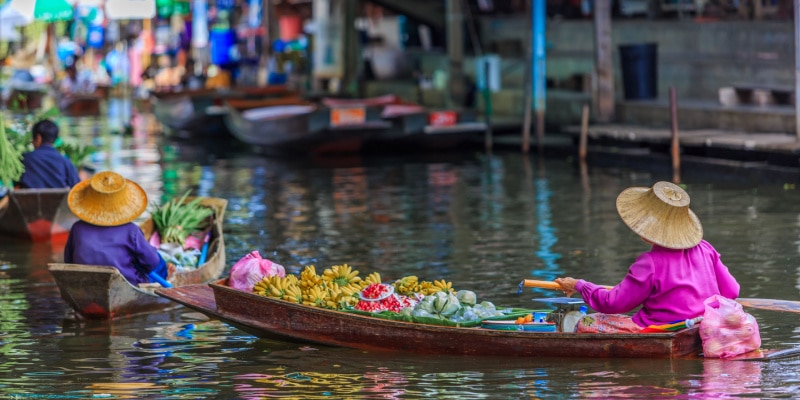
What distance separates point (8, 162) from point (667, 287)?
789 centimetres

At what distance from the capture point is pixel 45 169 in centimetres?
1473

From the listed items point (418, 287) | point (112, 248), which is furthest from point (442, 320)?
point (112, 248)

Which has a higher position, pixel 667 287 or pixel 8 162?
pixel 8 162

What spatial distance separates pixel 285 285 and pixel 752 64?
16143mm

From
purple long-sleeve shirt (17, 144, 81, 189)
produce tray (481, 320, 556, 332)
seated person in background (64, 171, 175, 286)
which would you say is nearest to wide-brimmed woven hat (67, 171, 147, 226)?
seated person in background (64, 171, 175, 286)

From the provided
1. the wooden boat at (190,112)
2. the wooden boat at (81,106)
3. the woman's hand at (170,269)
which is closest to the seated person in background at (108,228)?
the woman's hand at (170,269)

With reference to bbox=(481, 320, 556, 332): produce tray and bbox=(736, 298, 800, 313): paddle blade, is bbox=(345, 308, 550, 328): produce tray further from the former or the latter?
bbox=(736, 298, 800, 313): paddle blade

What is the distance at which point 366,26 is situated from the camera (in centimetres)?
3938

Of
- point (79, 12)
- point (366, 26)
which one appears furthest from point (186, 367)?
point (79, 12)

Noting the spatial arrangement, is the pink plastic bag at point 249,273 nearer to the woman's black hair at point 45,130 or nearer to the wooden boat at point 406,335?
the wooden boat at point 406,335

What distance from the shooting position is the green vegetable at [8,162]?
531 inches

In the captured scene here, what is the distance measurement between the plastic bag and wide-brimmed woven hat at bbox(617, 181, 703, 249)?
396 millimetres

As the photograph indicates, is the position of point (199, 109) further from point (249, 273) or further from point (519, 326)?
point (519, 326)

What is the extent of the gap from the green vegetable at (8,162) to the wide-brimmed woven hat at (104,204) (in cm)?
324
